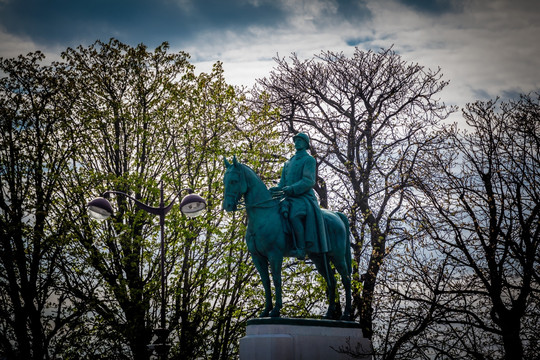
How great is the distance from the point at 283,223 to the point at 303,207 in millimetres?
479

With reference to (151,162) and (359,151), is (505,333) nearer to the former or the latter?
(359,151)

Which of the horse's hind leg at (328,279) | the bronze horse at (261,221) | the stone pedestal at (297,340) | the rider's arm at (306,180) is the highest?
the rider's arm at (306,180)

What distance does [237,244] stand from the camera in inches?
647

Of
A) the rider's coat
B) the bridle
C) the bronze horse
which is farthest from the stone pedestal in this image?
the bridle

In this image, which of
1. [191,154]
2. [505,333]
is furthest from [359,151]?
[505,333]

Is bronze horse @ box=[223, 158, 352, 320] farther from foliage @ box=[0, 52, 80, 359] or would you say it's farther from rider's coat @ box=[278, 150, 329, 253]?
foliage @ box=[0, 52, 80, 359]

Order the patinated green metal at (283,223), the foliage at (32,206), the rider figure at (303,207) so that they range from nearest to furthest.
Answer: the patinated green metal at (283,223) < the rider figure at (303,207) < the foliage at (32,206)

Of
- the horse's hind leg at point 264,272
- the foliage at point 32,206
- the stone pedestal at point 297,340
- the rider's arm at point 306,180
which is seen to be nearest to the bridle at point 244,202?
the rider's arm at point 306,180

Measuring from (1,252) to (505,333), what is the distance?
14.4 meters

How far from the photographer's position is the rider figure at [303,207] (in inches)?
372

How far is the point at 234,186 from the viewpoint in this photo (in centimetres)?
911

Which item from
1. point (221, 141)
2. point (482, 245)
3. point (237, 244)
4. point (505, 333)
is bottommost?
point (505, 333)

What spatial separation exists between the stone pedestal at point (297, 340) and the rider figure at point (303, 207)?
1284mm

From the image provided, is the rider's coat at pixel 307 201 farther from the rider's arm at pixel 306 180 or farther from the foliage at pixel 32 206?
the foliage at pixel 32 206
